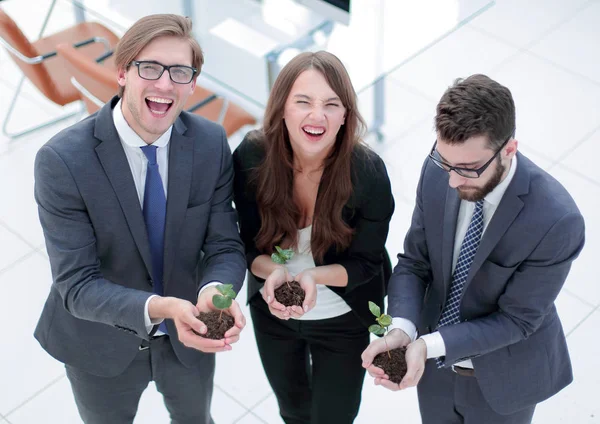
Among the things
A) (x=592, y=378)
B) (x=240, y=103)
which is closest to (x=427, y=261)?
(x=592, y=378)

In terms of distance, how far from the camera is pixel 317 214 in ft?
8.42

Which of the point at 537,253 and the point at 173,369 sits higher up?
the point at 537,253

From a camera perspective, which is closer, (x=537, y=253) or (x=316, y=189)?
(x=537, y=253)

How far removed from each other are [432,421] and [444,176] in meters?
0.77

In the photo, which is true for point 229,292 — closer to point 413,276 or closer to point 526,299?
point 413,276

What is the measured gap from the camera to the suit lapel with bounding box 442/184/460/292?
7.77 feet

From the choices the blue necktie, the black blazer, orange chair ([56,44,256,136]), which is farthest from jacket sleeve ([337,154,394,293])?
orange chair ([56,44,256,136])

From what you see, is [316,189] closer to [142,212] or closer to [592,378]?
[142,212]

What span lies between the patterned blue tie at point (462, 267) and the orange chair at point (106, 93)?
5.93 ft

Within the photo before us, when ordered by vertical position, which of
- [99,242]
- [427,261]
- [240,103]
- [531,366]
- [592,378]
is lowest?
[592,378]

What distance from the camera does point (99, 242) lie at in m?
2.39

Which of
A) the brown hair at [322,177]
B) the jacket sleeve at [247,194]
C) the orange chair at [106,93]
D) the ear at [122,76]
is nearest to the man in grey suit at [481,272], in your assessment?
the brown hair at [322,177]

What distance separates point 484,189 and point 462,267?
0.86 ft

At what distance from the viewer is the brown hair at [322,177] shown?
248 cm
